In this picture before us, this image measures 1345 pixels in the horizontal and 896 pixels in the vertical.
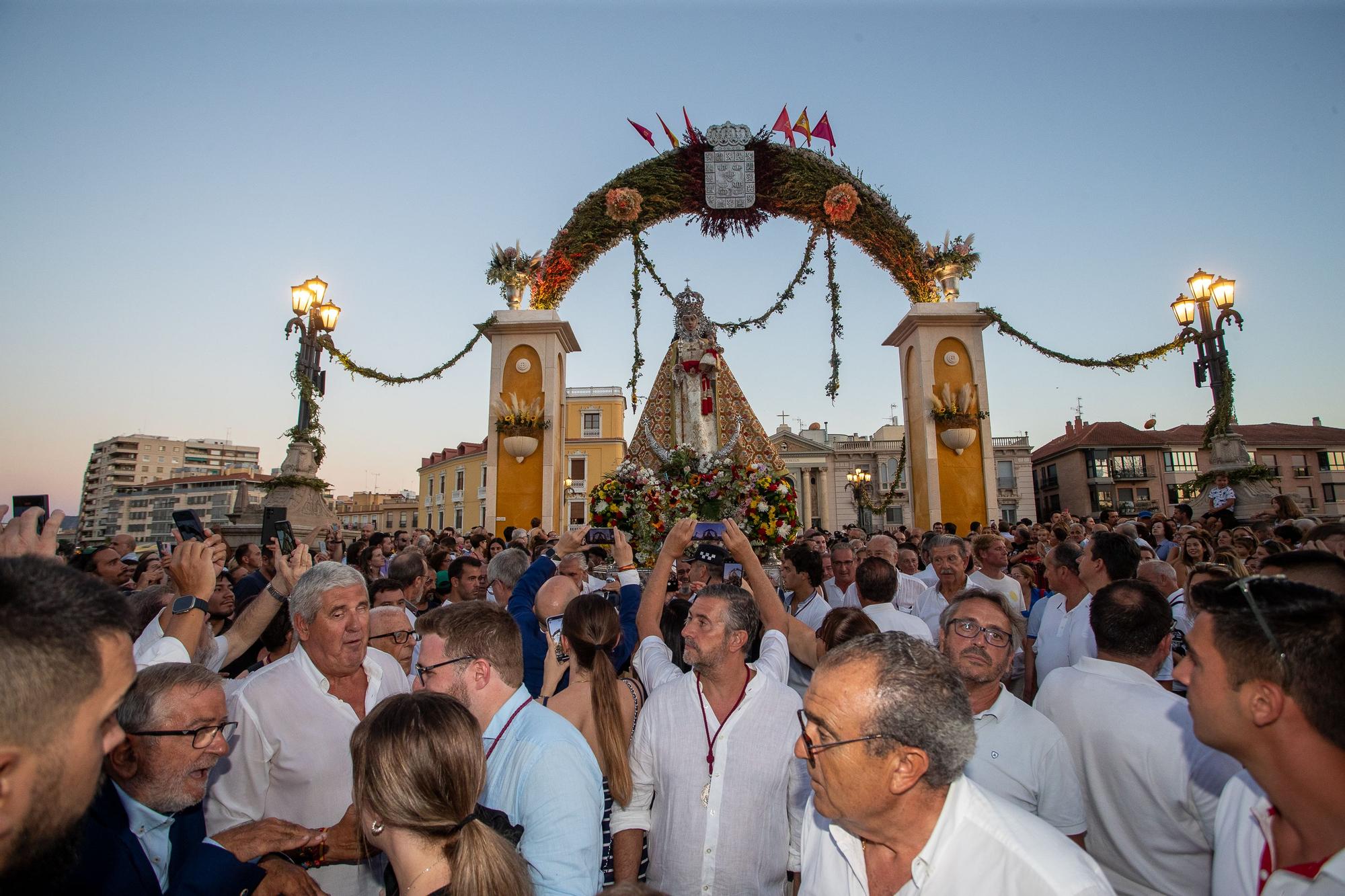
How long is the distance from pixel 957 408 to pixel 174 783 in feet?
56.0

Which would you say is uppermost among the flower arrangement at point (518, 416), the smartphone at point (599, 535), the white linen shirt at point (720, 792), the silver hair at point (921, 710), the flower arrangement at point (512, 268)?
the flower arrangement at point (512, 268)

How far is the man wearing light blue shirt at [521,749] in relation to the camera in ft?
7.78

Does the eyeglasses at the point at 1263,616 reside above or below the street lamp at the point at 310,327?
below

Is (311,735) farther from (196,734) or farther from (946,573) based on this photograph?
(946,573)

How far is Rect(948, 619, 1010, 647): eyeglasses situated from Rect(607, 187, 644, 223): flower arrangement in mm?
15815

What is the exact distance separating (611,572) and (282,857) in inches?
216

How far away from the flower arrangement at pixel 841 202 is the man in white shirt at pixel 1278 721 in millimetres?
16844

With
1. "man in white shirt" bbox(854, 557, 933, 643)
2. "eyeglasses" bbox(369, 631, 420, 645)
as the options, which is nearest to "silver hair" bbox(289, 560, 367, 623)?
"eyeglasses" bbox(369, 631, 420, 645)

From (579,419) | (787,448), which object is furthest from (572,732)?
(787,448)

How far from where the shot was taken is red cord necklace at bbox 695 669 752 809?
116 inches

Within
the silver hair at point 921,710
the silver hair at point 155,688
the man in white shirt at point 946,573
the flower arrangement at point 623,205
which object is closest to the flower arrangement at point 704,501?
the man in white shirt at point 946,573

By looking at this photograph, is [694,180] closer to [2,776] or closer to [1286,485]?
[2,776]

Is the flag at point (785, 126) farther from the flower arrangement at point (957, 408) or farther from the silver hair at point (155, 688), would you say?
the silver hair at point (155, 688)

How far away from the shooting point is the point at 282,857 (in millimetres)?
2637
